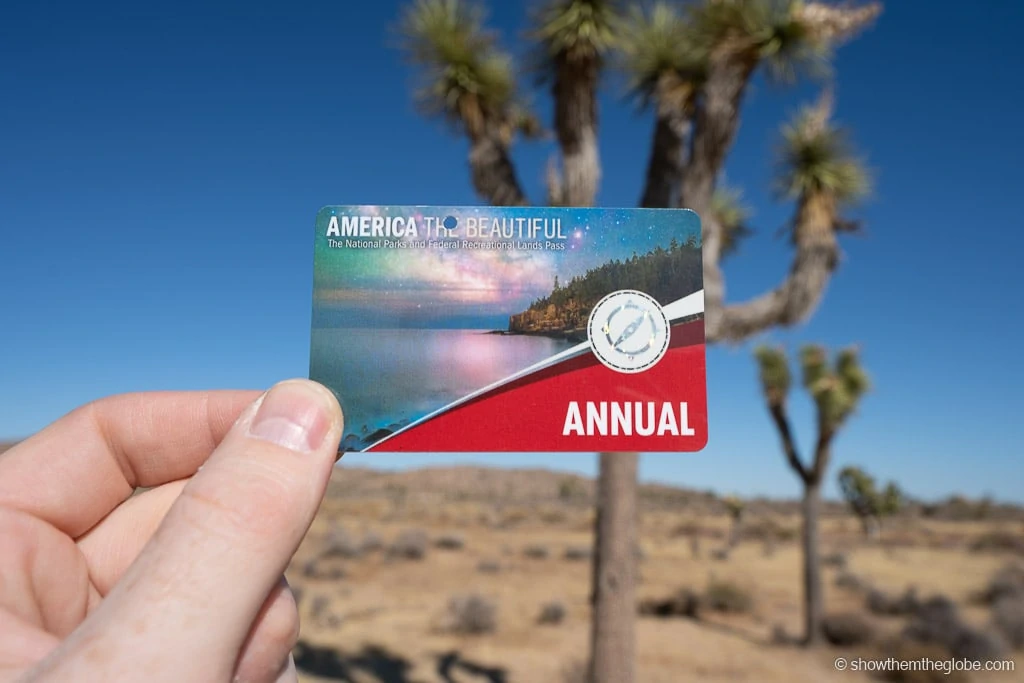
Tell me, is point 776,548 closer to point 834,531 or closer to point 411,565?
point 834,531

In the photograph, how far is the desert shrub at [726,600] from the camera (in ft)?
40.7

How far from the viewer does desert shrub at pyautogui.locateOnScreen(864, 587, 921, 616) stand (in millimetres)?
12328

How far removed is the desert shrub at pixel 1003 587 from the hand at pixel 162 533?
16.1 meters

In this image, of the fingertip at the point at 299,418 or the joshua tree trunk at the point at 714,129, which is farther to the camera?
the joshua tree trunk at the point at 714,129

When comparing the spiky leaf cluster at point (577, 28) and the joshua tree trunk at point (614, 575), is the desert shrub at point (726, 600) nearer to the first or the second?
the joshua tree trunk at point (614, 575)

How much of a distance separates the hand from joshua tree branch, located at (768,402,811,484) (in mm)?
10585

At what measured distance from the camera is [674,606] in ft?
40.6

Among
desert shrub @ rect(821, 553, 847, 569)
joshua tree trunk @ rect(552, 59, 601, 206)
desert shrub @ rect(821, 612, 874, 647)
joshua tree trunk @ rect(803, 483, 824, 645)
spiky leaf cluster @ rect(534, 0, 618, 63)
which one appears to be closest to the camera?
joshua tree trunk @ rect(552, 59, 601, 206)

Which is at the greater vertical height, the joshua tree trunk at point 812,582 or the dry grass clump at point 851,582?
the joshua tree trunk at point 812,582

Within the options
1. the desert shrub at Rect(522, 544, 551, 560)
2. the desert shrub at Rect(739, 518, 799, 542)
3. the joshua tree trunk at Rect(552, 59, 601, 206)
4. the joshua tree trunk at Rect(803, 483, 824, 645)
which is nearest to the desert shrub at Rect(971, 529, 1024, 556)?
the desert shrub at Rect(739, 518, 799, 542)

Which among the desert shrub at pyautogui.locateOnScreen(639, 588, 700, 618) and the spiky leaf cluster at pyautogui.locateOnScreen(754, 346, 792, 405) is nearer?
the spiky leaf cluster at pyautogui.locateOnScreen(754, 346, 792, 405)

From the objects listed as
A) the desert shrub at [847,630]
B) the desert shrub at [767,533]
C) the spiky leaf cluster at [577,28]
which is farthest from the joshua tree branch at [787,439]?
the desert shrub at [767,533]

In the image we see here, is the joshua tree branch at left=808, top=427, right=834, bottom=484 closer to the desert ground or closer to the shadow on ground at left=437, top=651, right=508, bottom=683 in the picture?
the desert ground

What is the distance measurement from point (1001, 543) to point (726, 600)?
15.3 metres
